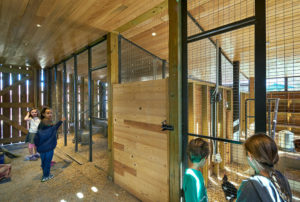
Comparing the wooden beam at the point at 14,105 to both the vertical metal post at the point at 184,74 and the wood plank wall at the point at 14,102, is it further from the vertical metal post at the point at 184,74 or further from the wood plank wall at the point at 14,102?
the vertical metal post at the point at 184,74

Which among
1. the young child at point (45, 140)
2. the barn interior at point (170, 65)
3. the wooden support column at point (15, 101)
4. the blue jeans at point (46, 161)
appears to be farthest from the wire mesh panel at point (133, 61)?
the wooden support column at point (15, 101)

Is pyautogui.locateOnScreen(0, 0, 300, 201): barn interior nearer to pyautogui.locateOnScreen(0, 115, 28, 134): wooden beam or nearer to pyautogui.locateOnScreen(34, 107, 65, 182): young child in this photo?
pyautogui.locateOnScreen(34, 107, 65, 182): young child

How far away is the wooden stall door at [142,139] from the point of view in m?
1.64

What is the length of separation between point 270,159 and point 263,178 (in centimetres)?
10

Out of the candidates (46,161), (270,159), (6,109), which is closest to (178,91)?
(270,159)

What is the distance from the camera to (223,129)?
9.46 ft

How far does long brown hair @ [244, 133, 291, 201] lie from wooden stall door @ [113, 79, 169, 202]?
0.92m

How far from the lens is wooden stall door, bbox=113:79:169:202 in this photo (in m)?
→ 1.64

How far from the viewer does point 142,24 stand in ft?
6.63

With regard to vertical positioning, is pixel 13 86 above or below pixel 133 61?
below

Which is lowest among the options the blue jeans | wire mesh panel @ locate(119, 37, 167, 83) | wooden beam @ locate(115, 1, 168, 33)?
the blue jeans

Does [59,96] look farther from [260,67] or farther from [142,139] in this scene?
[260,67]

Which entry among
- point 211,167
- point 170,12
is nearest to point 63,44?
point 170,12

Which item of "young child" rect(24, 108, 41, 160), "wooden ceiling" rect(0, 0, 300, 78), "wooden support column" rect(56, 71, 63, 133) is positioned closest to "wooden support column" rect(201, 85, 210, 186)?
"wooden ceiling" rect(0, 0, 300, 78)
